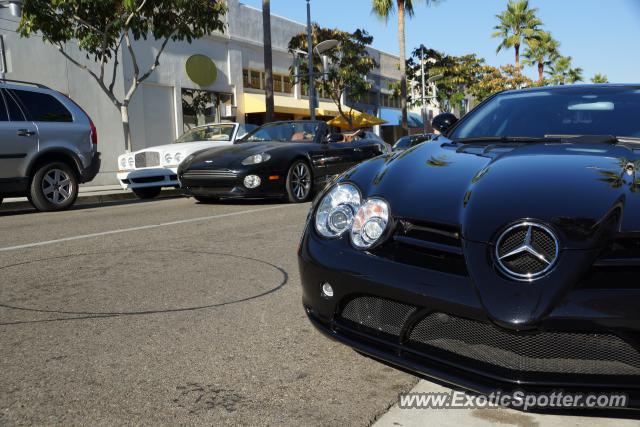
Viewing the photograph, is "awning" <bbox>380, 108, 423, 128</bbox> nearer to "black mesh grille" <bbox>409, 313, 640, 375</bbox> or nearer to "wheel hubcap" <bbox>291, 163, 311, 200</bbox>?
"wheel hubcap" <bbox>291, 163, 311, 200</bbox>

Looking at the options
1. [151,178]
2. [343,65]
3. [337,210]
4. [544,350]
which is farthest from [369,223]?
[343,65]

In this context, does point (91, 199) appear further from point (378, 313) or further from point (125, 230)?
point (378, 313)

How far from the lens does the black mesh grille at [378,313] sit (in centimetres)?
225

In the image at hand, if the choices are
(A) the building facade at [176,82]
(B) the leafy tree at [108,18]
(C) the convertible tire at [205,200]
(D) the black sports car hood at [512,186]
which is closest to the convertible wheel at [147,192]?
(C) the convertible tire at [205,200]

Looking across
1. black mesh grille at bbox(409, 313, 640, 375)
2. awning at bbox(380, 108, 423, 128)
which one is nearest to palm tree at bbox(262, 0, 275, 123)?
black mesh grille at bbox(409, 313, 640, 375)

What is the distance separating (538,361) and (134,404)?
1406mm

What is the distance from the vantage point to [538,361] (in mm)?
1968

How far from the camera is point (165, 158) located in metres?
12.0

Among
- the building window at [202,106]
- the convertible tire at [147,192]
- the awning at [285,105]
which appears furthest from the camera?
the awning at [285,105]

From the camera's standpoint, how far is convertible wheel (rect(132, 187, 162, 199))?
502 inches

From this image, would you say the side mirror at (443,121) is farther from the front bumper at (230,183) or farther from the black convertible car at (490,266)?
the front bumper at (230,183)

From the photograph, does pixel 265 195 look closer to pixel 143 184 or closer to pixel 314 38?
pixel 143 184

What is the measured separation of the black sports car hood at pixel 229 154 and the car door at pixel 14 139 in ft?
7.23

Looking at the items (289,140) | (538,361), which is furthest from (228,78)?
(538,361)
